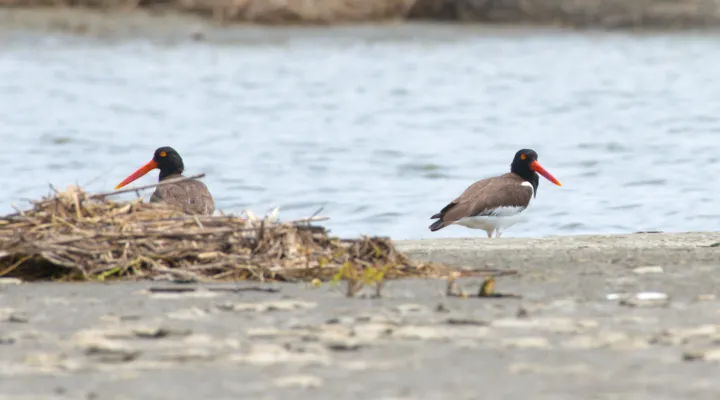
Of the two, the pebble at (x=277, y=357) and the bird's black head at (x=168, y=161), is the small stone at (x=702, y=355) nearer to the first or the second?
the pebble at (x=277, y=357)

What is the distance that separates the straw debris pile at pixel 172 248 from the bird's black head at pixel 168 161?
4.48 meters

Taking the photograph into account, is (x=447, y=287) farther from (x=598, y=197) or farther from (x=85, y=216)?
(x=598, y=197)

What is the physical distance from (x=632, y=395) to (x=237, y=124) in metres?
18.7

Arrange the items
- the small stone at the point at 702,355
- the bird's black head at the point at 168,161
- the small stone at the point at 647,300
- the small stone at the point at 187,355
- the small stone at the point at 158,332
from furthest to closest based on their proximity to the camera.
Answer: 1. the bird's black head at the point at 168,161
2. the small stone at the point at 647,300
3. the small stone at the point at 158,332
4. the small stone at the point at 187,355
5. the small stone at the point at 702,355

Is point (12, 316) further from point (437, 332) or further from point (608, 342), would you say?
point (608, 342)

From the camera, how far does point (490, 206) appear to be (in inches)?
461

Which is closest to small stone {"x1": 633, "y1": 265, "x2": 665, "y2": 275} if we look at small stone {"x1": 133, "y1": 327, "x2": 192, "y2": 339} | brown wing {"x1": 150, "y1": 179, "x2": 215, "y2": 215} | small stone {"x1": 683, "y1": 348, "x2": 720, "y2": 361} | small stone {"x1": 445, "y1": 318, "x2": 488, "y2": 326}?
small stone {"x1": 445, "y1": 318, "x2": 488, "y2": 326}

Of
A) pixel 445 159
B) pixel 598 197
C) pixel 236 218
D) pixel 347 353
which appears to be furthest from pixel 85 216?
pixel 445 159

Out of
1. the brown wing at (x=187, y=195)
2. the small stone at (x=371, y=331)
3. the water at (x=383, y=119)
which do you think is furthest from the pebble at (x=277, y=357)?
the brown wing at (x=187, y=195)

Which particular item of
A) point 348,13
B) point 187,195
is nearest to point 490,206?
point 187,195

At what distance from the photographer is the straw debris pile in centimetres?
672

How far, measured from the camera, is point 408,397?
167 inches

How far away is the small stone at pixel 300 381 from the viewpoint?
173 inches

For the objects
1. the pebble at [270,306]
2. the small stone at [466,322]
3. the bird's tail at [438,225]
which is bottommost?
the bird's tail at [438,225]
